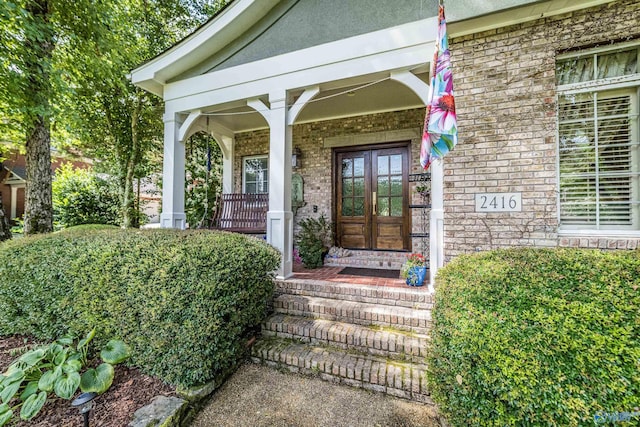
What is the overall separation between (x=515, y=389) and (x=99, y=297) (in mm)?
3150

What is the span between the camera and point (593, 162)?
8.91 feet

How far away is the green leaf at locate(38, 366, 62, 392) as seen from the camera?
72.0 inches

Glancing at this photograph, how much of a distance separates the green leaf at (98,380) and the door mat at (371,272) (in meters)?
2.99

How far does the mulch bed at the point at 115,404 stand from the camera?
180 cm

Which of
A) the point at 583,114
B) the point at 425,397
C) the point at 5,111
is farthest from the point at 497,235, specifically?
the point at 5,111

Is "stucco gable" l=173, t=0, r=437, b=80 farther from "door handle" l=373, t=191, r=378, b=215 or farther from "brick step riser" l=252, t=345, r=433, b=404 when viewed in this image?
"brick step riser" l=252, t=345, r=433, b=404

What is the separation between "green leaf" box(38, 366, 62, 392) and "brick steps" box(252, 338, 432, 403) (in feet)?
4.77

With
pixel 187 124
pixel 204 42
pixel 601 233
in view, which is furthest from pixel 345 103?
pixel 601 233

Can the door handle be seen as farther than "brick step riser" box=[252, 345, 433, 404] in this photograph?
Yes

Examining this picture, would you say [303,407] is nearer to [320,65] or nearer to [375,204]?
[320,65]

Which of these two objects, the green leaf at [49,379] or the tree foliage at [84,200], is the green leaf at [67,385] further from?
the tree foliage at [84,200]

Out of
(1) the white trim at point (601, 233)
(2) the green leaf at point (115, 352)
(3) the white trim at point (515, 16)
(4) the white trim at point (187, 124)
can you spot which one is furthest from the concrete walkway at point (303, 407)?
(4) the white trim at point (187, 124)

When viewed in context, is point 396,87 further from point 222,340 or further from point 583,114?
point 222,340

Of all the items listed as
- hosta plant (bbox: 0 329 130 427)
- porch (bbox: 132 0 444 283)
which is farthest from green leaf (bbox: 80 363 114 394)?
porch (bbox: 132 0 444 283)
